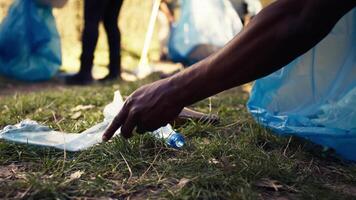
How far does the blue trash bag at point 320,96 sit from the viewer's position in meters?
1.78

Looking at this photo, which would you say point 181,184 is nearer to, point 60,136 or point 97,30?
point 60,136

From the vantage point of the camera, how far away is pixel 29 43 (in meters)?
3.85

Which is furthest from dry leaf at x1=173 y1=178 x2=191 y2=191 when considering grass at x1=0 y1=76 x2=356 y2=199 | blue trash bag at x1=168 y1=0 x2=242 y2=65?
blue trash bag at x1=168 y1=0 x2=242 y2=65

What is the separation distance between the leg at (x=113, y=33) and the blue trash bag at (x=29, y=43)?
17.3 inches

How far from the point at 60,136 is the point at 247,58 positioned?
77 cm

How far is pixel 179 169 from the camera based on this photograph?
1470 mm

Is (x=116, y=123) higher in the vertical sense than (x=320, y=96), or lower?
higher

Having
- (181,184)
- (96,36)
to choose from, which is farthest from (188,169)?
(96,36)

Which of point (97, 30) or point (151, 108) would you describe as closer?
point (151, 108)

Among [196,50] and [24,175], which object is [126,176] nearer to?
[24,175]

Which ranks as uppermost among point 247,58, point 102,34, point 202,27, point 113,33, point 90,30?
point 247,58

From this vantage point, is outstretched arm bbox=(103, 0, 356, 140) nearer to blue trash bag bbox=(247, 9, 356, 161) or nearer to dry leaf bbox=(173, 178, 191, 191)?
dry leaf bbox=(173, 178, 191, 191)

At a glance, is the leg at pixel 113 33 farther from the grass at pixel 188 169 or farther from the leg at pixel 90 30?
the grass at pixel 188 169

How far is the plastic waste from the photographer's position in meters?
1.62
